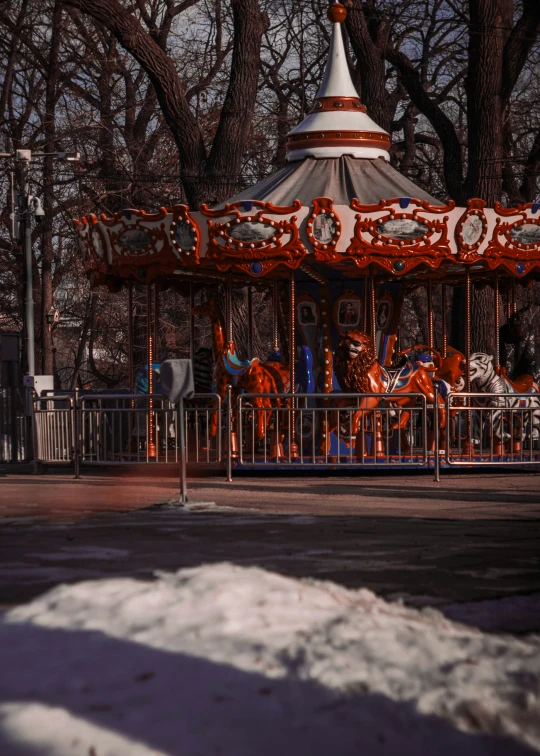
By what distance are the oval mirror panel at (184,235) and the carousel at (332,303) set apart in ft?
0.07

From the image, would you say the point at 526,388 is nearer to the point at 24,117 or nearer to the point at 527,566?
the point at 527,566

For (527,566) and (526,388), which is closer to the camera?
(527,566)

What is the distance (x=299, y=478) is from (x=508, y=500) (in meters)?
4.08

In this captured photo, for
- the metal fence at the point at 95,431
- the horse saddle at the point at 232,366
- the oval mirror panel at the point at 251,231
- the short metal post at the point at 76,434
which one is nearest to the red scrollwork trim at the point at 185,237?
the oval mirror panel at the point at 251,231

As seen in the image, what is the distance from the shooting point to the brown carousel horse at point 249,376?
18078 millimetres

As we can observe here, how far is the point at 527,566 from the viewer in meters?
9.47

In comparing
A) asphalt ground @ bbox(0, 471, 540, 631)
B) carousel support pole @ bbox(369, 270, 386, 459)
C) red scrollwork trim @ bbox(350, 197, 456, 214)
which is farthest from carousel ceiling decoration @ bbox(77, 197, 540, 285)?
asphalt ground @ bbox(0, 471, 540, 631)

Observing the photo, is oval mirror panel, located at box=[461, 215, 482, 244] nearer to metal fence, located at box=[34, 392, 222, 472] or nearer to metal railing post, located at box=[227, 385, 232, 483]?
metal fence, located at box=[34, 392, 222, 472]

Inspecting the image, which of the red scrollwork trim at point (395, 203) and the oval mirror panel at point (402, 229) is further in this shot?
the oval mirror panel at point (402, 229)

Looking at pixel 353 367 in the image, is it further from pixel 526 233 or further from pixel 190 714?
pixel 190 714

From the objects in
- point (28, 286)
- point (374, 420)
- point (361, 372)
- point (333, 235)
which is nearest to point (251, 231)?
point (333, 235)

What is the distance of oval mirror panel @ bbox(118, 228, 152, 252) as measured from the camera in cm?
1950

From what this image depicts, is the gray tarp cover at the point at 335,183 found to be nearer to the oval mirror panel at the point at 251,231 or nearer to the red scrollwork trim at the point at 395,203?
the red scrollwork trim at the point at 395,203

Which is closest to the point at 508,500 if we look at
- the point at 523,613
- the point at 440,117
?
the point at 523,613
